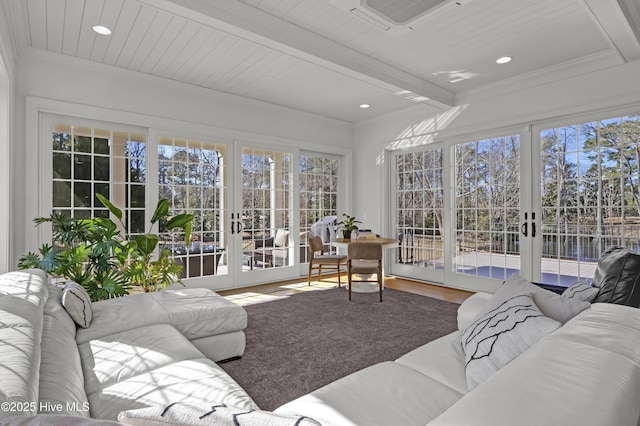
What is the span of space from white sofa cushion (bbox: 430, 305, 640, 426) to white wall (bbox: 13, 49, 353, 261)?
4.40 metres

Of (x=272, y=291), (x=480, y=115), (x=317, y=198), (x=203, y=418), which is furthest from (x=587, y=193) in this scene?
(x=203, y=418)

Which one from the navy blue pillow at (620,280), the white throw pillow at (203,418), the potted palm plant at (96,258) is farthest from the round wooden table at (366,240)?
the white throw pillow at (203,418)

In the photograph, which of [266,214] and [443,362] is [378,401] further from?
[266,214]

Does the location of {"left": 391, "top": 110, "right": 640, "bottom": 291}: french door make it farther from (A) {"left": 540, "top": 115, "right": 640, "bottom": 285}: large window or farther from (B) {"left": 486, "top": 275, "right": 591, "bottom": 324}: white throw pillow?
(B) {"left": 486, "top": 275, "right": 591, "bottom": 324}: white throw pillow

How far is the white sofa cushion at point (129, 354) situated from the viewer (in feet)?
5.17

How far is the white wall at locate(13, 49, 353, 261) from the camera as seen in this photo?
362 cm

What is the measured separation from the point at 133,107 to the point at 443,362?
14.2 feet

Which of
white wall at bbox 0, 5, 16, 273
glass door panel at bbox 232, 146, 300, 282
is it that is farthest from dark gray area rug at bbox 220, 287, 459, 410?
white wall at bbox 0, 5, 16, 273

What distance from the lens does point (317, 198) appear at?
6.25m

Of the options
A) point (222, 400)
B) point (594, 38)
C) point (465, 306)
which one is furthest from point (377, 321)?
point (594, 38)

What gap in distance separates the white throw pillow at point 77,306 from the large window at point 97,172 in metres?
2.28

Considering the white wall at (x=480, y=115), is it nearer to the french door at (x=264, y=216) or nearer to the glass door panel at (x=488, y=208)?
the glass door panel at (x=488, y=208)

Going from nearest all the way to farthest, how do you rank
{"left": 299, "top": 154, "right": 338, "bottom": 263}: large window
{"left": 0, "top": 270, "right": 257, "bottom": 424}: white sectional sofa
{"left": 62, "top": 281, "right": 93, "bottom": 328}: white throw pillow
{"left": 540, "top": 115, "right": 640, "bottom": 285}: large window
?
1. {"left": 0, "top": 270, "right": 257, "bottom": 424}: white sectional sofa
2. {"left": 62, "top": 281, "right": 93, "bottom": 328}: white throw pillow
3. {"left": 540, "top": 115, "right": 640, "bottom": 285}: large window
4. {"left": 299, "top": 154, "right": 338, "bottom": 263}: large window

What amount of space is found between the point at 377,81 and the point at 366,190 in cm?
258
